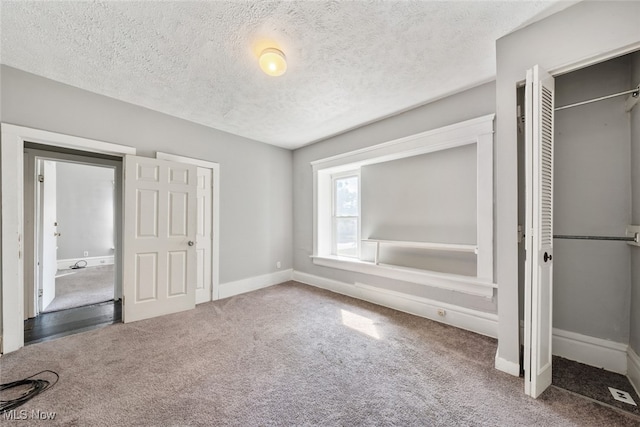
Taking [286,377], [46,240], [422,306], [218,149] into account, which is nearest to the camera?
[286,377]

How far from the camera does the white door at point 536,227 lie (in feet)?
5.39

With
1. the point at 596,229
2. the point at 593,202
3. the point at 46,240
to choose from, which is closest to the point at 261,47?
the point at 593,202

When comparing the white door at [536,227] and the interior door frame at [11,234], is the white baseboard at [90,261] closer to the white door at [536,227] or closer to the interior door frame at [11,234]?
the interior door frame at [11,234]

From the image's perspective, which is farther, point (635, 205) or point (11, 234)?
point (11, 234)

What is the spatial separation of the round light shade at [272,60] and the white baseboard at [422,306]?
3.01 m

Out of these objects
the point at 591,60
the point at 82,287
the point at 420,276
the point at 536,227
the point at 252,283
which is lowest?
the point at 82,287

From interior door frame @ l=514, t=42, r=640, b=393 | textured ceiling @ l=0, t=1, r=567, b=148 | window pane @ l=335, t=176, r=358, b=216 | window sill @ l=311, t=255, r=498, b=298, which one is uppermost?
textured ceiling @ l=0, t=1, r=567, b=148

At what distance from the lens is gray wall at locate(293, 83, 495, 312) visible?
2660 mm

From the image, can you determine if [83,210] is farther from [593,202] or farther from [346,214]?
[593,202]

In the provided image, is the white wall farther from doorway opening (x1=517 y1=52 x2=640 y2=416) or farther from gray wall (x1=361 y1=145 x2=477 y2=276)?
gray wall (x1=361 y1=145 x2=477 y2=276)

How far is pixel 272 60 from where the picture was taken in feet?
6.51

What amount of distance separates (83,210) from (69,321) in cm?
504

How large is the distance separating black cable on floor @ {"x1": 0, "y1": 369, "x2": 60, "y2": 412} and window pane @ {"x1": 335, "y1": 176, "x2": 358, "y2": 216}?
3.82 meters

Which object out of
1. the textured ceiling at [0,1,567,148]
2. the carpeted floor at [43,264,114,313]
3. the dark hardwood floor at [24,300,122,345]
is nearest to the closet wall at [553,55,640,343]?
the textured ceiling at [0,1,567,148]
